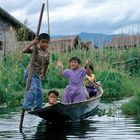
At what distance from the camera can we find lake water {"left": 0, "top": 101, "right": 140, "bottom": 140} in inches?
375

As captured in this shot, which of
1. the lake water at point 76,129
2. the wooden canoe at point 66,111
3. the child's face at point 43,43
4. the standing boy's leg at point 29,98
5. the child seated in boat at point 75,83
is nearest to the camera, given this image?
the lake water at point 76,129

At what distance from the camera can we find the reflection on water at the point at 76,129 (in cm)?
955

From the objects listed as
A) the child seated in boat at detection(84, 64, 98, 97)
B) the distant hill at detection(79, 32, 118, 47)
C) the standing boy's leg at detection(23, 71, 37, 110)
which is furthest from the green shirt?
the distant hill at detection(79, 32, 118, 47)

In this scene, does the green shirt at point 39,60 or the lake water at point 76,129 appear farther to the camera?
the green shirt at point 39,60

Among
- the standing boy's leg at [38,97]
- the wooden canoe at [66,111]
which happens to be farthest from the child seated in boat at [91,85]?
the standing boy's leg at [38,97]

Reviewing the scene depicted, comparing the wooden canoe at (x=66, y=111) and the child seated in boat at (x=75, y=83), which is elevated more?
the child seated in boat at (x=75, y=83)

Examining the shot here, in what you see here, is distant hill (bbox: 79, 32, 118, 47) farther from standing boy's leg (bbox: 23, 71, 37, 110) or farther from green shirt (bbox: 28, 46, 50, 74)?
standing boy's leg (bbox: 23, 71, 37, 110)

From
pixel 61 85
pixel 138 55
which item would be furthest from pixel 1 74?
pixel 138 55

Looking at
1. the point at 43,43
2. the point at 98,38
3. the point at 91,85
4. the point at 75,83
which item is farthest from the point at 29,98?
the point at 98,38

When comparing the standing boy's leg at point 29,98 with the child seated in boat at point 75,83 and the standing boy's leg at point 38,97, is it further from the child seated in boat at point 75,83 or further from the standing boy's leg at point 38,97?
the child seated in boat at point 75,83

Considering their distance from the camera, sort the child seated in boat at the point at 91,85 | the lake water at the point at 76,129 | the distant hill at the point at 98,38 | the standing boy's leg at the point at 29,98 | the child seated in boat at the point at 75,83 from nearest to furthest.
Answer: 1. the lake water at the point at 76,129
2. the standing boy's leg at the point at 29,98
3. the child seated in boat at the point at 75,83
4. the child seated in boat at the point at 91,85
5. the distant hill at the point at 98,38

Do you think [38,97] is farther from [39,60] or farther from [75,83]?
[75,83]

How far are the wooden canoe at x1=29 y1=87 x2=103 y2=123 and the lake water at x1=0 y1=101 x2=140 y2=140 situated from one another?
15 centimetres

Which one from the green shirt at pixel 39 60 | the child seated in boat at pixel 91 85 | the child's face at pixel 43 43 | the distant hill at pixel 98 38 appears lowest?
the child seated in boat at pixel 91 85
